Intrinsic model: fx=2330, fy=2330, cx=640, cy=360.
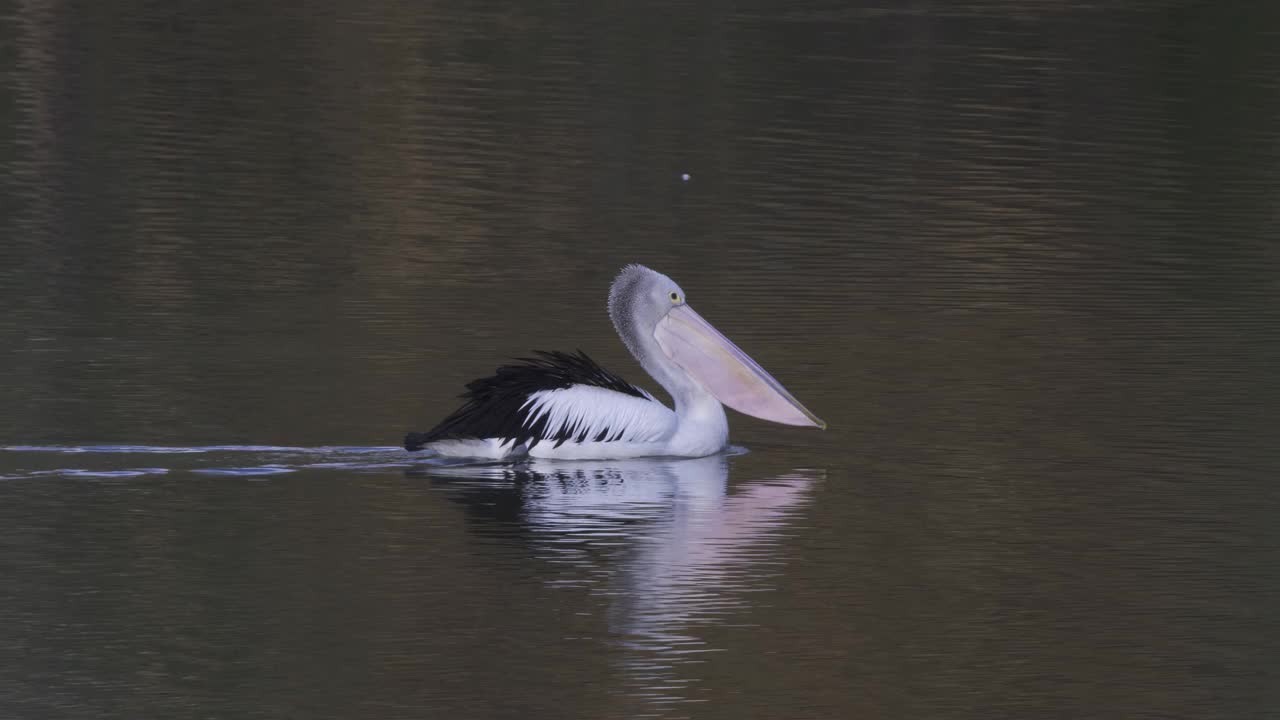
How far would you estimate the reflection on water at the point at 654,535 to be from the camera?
5348 millimetres

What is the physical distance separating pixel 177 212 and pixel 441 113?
4.32 m

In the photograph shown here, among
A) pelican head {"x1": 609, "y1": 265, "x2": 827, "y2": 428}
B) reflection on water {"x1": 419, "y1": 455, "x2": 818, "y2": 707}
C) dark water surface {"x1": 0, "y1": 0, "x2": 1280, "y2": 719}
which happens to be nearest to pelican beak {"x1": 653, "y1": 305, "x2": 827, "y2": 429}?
pelican head {"x1": 609, "y1": 265, "x2": 827, "y2": 428}

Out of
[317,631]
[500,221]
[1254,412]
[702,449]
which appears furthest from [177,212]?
[317,631]

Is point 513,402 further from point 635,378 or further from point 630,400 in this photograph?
point 635,378

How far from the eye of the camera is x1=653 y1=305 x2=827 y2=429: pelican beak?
7879mm

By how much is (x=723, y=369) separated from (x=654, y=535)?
1757 millimetres

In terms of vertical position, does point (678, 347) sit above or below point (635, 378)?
above

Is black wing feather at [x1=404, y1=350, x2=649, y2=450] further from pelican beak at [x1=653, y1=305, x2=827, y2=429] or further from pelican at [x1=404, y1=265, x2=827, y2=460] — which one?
pelican beak at [x1=653, y1=305, x2=827, y2=429]

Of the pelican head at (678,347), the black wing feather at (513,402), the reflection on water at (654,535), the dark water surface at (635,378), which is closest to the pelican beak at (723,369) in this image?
the pelican head at (678,347)

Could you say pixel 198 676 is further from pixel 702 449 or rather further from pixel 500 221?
pixel 500 221

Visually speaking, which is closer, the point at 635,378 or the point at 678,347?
the point at 678,347

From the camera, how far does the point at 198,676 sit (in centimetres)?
504

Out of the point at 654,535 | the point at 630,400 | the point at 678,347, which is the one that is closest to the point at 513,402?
the point at 630,400

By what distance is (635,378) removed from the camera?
28.7ft
